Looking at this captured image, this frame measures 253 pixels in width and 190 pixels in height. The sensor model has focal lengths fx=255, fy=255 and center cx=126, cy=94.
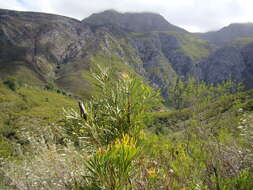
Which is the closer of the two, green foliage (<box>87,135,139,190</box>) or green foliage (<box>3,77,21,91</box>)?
green foliage (<box>87,135,139,190</box>)

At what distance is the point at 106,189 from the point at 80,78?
569 ft

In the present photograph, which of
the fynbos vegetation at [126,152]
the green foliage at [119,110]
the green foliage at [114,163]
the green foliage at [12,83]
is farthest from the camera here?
the green foliage at [12,83]

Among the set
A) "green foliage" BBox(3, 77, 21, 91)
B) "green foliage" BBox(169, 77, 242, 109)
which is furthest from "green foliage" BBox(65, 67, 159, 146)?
"green foliage" BBox(3, 77, 21, 91)

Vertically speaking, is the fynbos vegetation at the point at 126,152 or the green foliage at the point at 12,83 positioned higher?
the fynbos vegetation at the point at 126,152

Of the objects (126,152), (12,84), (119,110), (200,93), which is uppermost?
(119,110)

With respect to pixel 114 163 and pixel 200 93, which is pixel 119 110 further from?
pixel 200 93

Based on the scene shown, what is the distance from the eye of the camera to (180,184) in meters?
3.66

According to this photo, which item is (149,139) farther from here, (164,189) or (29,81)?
(29,81)

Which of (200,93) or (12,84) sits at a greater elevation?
→ (200,93)

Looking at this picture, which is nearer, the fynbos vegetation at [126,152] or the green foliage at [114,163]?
the green foliage at [114,163]

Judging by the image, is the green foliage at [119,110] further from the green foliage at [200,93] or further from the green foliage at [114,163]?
the green foliage at [200,93]

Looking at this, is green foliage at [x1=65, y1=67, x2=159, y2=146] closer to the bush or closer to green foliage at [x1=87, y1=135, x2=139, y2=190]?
green foliage at [x1=87, y1=135, x2=139, y2=190]

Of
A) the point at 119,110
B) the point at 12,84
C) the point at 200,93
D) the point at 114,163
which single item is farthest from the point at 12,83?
the point at 114,163

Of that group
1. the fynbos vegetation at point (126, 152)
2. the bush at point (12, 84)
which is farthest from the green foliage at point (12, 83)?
the fynbos vegetation at point (126, 152)
